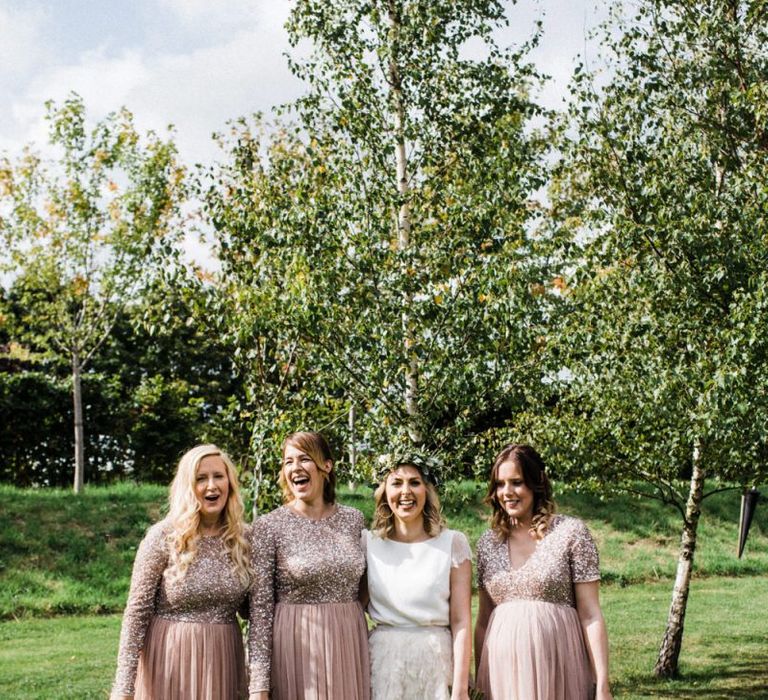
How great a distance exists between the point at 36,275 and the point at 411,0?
11341 millimetres

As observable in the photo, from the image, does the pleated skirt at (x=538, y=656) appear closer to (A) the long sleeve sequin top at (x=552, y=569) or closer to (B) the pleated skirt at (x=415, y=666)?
(A) the long sleeve sequin top at (x=552, y=569)

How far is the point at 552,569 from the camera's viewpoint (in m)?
4.53

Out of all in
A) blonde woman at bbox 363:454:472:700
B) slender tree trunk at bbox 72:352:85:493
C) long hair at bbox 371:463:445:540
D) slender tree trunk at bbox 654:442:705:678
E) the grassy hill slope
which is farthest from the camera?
slender tree trunk at bbox 72:352:85:493

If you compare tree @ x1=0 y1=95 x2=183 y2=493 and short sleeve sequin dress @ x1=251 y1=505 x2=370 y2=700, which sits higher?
tree @ x1=0 y1=95 x2=183 y2=493

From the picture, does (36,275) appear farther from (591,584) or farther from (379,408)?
(591,584)

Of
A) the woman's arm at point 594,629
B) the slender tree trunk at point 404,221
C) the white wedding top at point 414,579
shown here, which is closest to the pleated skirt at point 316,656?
the white wedding top at point 414,579

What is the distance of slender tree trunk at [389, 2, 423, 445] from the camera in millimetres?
7324

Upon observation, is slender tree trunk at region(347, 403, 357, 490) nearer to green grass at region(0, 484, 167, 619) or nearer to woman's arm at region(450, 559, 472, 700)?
woman's arm at region(450, 559, 472, 700)

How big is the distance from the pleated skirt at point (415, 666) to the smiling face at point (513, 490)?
70cm

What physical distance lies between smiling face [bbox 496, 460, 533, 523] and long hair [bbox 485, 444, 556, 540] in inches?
0.7

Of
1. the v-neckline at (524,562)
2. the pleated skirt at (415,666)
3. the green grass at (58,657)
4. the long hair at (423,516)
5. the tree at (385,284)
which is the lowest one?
the green grass at (58,657)

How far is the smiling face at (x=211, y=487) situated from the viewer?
4.57 m

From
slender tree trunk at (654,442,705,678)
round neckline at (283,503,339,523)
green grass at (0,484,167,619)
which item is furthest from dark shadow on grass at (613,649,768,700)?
green grass at (0,484,167,619)

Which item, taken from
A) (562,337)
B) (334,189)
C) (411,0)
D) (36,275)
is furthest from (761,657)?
(36,275)
